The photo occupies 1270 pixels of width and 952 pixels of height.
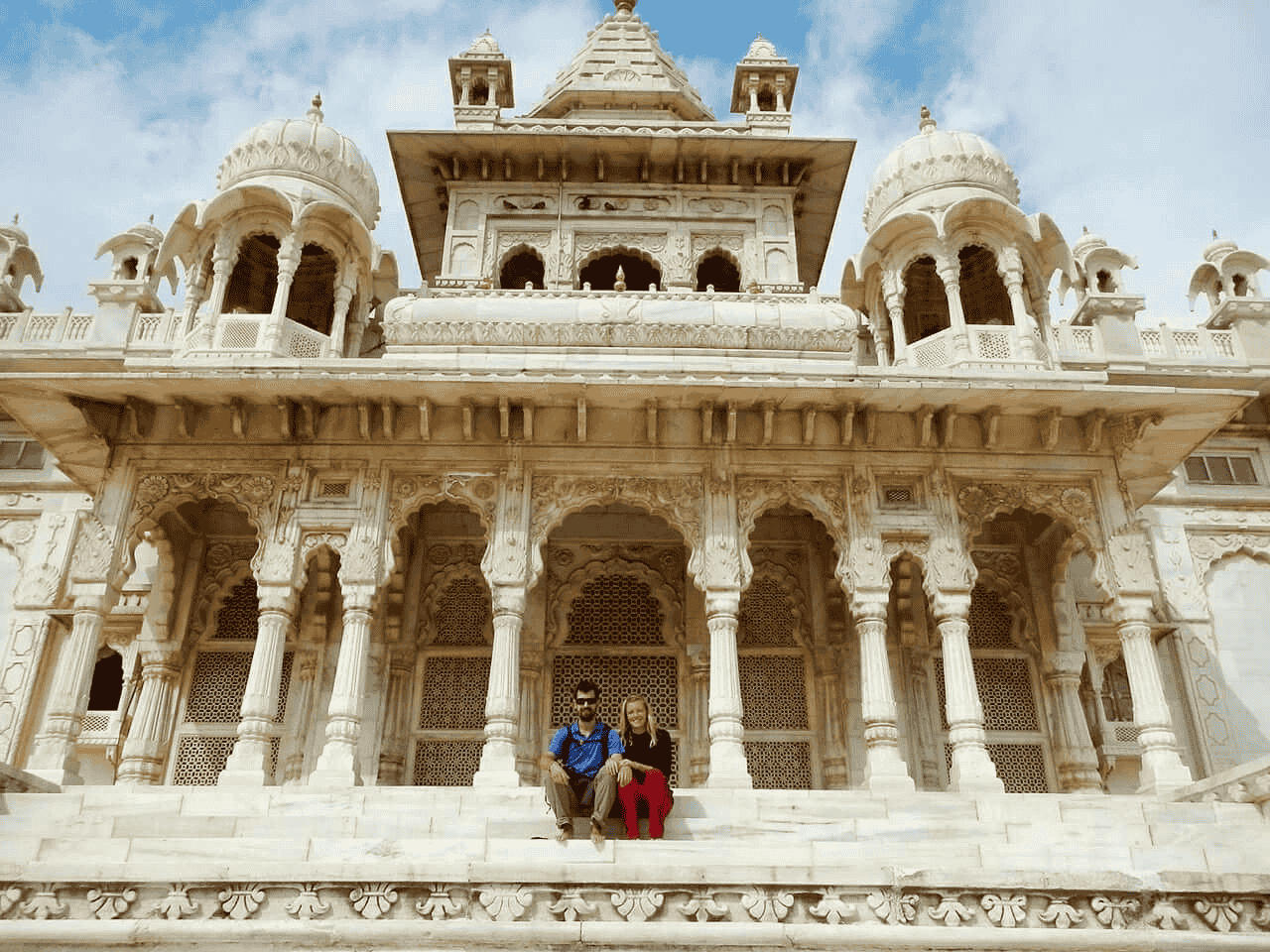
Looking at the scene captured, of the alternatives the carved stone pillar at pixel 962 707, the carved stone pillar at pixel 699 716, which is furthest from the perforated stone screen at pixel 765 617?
the carved stone pillar at pixel 962 707

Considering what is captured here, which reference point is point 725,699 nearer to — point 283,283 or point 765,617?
point 765,617

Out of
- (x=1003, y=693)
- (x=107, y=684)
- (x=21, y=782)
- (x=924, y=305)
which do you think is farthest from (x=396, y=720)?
(x=924, y=305)

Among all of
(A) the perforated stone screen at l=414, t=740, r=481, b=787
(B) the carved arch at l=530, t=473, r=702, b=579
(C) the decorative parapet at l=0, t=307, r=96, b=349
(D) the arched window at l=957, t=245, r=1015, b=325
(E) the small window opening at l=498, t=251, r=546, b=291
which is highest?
(E) the small window opening at l=498, t=251, r=546, b=291

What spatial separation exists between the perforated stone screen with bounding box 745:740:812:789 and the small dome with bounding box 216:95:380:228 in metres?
8.60

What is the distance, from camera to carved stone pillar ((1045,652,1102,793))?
11930mm

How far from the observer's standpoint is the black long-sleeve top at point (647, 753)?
7938mm

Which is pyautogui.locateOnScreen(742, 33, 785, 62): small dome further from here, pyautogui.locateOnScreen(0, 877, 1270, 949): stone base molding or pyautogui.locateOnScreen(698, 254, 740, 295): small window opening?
pyautogui.locateOnScreen(0, 877, 1270, 949): stone base molding

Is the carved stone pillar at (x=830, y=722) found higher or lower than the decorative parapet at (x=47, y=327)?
lower

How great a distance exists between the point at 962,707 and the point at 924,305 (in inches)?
295

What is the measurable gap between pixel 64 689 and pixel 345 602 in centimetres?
254

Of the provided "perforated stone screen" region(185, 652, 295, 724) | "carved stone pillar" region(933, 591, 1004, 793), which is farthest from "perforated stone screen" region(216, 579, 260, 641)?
"carved stone pillar" region(933, 591, 1004, 793)

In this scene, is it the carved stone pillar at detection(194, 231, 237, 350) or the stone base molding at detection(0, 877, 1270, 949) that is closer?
the stone base molding at detection(0, 877, 1270, 949)

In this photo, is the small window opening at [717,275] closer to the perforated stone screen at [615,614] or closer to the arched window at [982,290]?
the arched window at [982,290]

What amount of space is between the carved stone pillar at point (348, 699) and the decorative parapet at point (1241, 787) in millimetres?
7121
